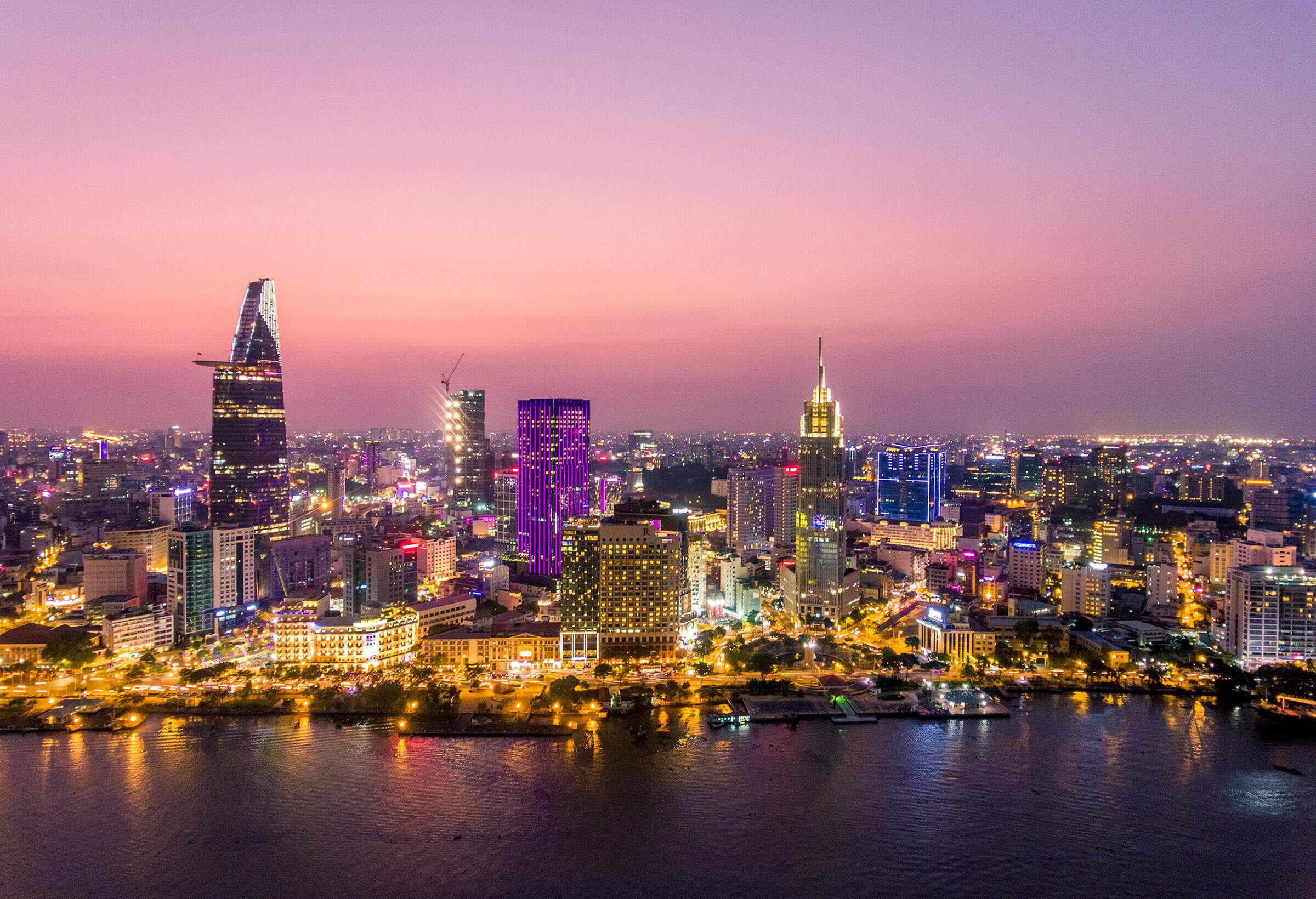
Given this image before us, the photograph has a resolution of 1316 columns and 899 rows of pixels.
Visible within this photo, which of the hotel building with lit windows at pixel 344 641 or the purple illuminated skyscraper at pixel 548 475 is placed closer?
the hotel building with lit windows at pixel 344 641

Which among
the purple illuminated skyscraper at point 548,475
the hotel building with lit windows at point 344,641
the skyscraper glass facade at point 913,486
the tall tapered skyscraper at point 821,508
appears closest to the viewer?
the hotel building with lit windows at point 344,641

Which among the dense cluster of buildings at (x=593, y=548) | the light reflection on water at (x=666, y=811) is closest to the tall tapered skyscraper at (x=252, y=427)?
the dense cluster of buildings at (x=593, y=548)

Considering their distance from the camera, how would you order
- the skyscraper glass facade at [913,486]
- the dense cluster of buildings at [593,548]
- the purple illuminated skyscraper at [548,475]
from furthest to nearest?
the skyscraper glass facade at [913,486] < the purple illuminated skyscraper at [548,475] < the dense cluster of buildings at [593,548]

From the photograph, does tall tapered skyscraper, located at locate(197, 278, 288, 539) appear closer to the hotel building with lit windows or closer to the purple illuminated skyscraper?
the purple illuminated skyscraper

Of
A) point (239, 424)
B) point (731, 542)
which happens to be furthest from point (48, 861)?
point (731, 542)

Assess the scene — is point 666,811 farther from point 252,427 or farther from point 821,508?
point 252,427

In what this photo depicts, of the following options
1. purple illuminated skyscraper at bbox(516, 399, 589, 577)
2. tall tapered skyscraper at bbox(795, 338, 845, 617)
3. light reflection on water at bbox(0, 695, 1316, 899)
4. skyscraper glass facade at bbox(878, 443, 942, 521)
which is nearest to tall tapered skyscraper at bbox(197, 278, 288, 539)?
purple illuminated skyscraper at bbox(516, 399, 589, 577)

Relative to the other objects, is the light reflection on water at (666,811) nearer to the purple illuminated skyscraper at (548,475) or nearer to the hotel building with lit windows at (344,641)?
the hotel building with lit windows at (344,641)
